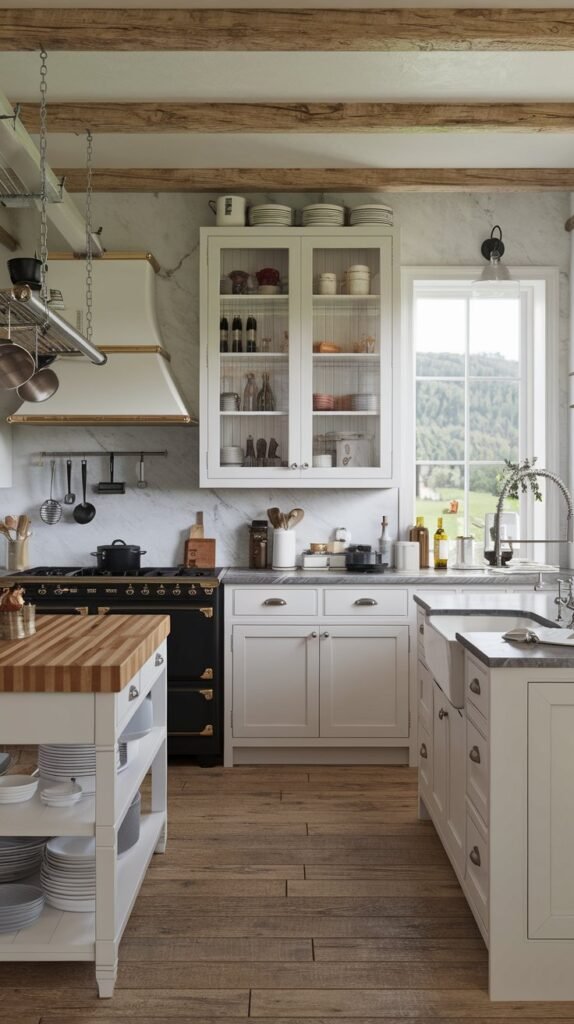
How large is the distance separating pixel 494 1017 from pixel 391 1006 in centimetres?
27

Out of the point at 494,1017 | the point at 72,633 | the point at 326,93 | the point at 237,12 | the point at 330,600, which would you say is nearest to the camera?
the point at 494,1017

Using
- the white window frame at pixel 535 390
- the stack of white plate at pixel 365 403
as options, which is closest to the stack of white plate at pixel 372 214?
the white window frame at pixel 535 390

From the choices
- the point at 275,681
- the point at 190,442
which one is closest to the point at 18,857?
the point at 275,681

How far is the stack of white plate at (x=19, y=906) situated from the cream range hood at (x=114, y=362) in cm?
263

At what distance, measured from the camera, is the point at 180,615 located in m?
4.55

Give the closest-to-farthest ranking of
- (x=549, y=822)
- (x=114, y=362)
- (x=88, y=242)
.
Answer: (x=549, y=822) → (x=88, y=242) → (x=114, y=362)

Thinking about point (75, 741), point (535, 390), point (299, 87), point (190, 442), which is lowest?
point (75, 741)

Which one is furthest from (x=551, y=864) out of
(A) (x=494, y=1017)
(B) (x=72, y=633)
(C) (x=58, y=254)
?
(C) (x=58, y=254)

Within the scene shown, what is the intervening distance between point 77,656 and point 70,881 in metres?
0.67

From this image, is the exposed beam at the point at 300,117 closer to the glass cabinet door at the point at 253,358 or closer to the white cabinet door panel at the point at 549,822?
the glass cabinet door at the point at 253,358

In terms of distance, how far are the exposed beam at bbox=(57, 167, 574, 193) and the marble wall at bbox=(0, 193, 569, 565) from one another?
0.32 meters

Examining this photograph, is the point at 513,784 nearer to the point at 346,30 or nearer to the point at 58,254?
the point at 346,30

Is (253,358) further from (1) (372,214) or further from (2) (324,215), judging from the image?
(1) (372,214)

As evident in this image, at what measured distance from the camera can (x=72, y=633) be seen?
9.53 feet
